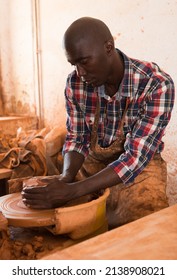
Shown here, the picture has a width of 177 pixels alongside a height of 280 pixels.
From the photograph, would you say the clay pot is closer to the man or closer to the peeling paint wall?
the man

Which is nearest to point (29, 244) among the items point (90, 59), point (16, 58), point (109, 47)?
point (90, 59)

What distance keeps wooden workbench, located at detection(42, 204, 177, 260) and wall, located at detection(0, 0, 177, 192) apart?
1824 millimetres

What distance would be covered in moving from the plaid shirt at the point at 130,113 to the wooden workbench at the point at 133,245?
0.57 meters

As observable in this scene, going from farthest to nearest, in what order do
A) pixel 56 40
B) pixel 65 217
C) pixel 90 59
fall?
pixel 56 40 → pixel 90 59 → pixel 65 217

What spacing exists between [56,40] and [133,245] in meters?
3.34

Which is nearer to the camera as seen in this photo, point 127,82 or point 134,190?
point 127,82

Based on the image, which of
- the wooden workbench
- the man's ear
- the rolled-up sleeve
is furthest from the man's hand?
the man's ear

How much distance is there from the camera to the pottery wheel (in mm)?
1551

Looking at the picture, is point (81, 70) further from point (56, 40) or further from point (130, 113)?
point (56, 40)

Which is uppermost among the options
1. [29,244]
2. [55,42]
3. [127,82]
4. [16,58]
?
[55,42]

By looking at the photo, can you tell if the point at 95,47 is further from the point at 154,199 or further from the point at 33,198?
the point at 154,199

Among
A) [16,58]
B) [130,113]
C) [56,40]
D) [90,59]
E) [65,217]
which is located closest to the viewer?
[65,217]

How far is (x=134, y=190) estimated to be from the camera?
208 cm

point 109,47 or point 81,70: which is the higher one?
point 109,47
